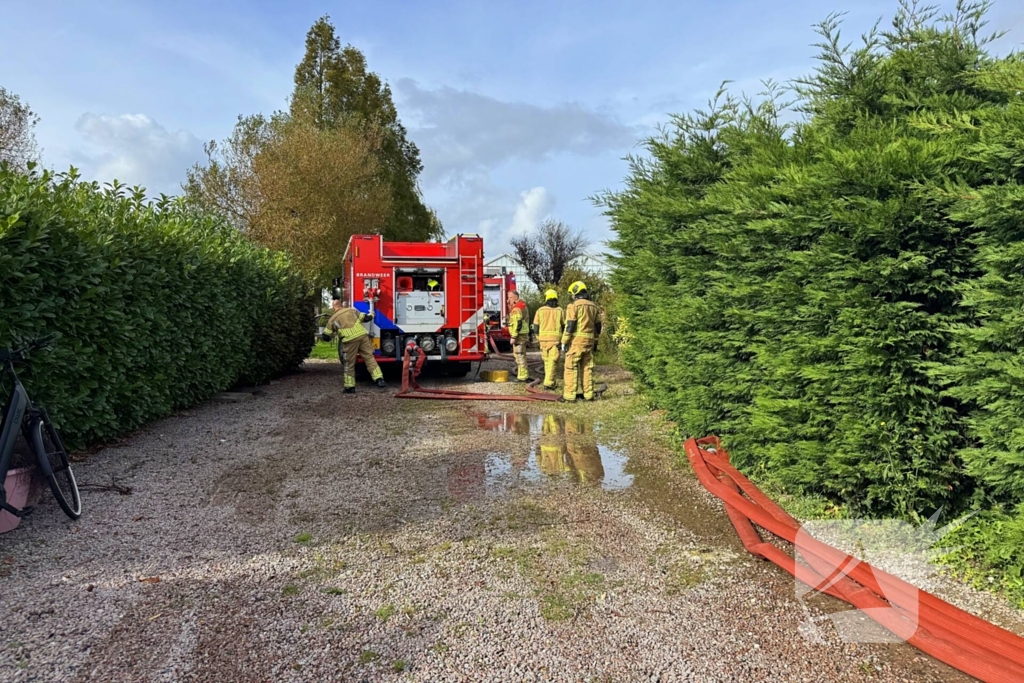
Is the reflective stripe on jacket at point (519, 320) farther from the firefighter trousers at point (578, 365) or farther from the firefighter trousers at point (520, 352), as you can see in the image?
the firefighter trousers at point (578, 365)

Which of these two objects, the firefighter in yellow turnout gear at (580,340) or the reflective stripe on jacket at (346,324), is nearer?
the firefighter in yellow turnout gear at (580,340)

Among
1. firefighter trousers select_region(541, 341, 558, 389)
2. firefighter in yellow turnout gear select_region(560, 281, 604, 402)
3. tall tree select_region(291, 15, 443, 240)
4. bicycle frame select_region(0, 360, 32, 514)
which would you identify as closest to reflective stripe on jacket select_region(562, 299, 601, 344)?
firefighter in yellow turnout gear select_region(560, 281, 604, 402)

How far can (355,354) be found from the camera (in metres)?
11.7

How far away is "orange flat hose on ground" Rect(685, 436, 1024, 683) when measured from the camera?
266cm

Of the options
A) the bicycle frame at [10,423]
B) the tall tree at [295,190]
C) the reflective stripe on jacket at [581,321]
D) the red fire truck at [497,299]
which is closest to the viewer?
the bicycle frame at [10,423]

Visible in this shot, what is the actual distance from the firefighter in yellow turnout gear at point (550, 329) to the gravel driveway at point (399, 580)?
470cm

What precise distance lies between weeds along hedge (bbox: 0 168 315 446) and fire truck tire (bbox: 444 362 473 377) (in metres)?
4.35

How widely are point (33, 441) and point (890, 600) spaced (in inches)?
199

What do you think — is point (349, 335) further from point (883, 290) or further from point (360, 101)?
point (360, 101)

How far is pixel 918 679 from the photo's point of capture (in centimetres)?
274

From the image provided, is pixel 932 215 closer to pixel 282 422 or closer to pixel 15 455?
pixel 15 455

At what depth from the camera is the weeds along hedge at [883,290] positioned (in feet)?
11.0

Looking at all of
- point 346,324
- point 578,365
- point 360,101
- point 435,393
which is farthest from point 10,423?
point 360,101

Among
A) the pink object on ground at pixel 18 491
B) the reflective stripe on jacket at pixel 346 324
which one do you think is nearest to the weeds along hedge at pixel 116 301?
the pink object on ground at pixel 18 491
